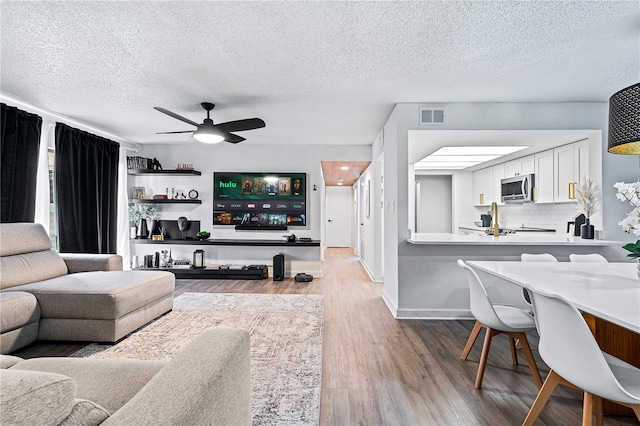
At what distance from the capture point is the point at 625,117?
5.53 ft

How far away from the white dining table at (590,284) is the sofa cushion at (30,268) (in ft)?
13.0

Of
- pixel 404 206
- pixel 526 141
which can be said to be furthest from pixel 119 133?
pixel 526 141

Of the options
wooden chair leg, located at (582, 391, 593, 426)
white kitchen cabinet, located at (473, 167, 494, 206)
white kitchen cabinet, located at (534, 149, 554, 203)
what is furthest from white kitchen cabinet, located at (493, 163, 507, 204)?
wooden chair leg, located at (582, 391, 593, 426)

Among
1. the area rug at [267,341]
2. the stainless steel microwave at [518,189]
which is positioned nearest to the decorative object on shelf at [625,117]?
the area rug at [267,341]

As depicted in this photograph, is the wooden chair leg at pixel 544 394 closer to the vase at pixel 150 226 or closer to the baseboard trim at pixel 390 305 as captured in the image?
the baseboard trim at pixel 390 305

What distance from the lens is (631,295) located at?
5.26ft

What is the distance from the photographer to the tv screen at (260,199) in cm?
604

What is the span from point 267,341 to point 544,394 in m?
2.06

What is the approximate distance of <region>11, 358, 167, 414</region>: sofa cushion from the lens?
1198 mm

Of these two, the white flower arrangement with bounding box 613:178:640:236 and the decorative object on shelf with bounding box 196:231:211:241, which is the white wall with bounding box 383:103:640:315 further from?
the decorative object on shelf with bounding box 196:231:211:241

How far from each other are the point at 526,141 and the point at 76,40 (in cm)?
486

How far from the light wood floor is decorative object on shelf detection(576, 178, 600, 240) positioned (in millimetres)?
1548

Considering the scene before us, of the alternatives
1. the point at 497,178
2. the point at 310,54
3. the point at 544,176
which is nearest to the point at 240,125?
the point at 310,54

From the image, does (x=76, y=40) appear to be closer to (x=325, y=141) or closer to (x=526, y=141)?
(x=325, y=141)
